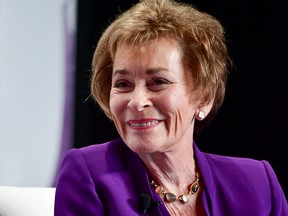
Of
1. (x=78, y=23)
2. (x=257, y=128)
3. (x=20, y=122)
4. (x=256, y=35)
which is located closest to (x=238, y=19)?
(x=256, y=35)

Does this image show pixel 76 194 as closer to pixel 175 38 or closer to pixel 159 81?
pixel 159 81

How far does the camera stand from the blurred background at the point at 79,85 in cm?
287

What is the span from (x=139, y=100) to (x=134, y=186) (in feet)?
0.86

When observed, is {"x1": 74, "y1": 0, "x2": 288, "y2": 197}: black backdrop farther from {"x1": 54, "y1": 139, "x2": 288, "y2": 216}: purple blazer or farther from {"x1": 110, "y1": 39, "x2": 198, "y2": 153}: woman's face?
{"x1": 110, "y1": 39, "x2": 198, "y2": 153}: woman's face

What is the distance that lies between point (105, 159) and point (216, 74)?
388 millimetres

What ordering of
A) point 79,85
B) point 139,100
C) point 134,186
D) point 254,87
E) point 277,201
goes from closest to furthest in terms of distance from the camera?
point 139,100 < point 134,186 < point 277,201 < point 254,87 < point 79,85

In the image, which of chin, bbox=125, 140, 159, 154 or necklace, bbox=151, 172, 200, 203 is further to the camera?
necklace, bbox=151, 172, 200, 203

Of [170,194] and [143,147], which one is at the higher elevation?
[143,147]

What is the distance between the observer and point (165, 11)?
1.58 meters

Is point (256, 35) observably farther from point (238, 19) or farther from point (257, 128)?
point (257, 128)

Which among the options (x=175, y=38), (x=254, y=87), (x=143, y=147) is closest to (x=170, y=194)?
(x=143, y=147)

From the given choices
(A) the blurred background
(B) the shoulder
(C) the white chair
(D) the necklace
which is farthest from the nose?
(A) the blurred background

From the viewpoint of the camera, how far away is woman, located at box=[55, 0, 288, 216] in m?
1.50

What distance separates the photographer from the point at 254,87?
290 cm
